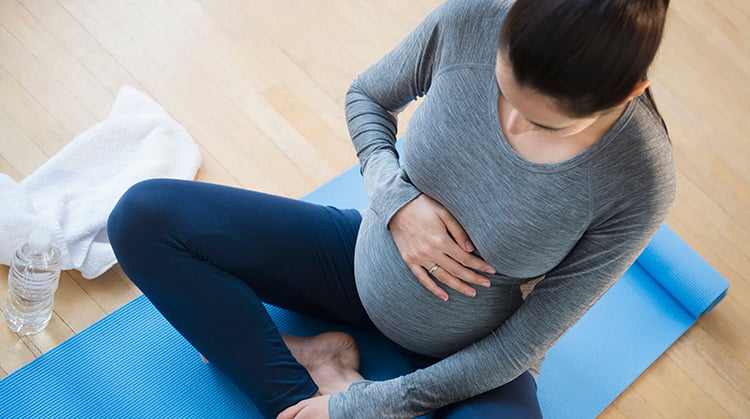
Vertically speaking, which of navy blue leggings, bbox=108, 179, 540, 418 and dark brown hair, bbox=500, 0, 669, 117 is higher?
dark brown hair, bbox=500, 0, 669, 117

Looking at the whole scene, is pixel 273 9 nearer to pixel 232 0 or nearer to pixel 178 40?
pixel 232 0

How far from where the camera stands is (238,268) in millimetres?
1318

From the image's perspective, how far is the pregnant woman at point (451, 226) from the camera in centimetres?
88

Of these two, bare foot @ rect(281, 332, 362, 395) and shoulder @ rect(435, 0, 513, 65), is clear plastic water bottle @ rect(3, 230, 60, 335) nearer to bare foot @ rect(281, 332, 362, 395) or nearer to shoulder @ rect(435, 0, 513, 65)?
bare foot @ rect(281, 332, 362, 395)

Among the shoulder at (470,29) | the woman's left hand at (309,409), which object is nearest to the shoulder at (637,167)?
the shoulder at (470,29)

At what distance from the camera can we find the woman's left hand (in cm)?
125

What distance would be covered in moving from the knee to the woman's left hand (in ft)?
1.27

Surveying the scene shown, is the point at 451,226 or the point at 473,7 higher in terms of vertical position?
the point at 473,7

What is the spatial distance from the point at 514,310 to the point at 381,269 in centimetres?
23

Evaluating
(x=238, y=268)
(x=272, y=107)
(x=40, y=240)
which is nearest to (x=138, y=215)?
(x=238, y=268)

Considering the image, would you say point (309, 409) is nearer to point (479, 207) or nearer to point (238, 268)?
point (238, 268)

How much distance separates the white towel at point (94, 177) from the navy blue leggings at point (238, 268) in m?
0.42

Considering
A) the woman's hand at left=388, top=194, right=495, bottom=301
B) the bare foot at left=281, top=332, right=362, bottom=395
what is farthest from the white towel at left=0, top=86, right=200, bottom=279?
the woman's hand at left=388, top=194, right=495, bottom=301

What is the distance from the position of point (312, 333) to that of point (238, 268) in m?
0.29
